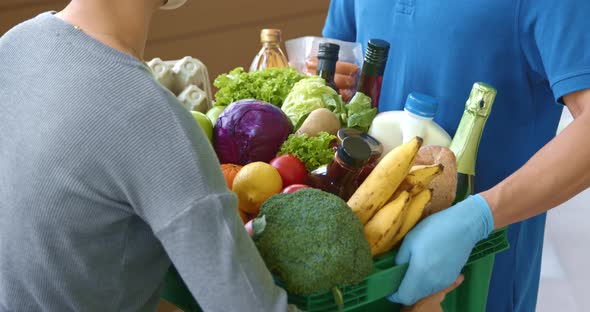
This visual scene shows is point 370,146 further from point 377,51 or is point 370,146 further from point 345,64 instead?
point 345,64

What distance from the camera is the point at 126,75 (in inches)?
27.3

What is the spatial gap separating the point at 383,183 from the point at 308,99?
277 mm

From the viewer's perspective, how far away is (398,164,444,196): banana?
928 millimetres

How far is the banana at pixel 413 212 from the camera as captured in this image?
93 cm

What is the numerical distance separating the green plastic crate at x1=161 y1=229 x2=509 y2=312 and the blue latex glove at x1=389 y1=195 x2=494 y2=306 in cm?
2

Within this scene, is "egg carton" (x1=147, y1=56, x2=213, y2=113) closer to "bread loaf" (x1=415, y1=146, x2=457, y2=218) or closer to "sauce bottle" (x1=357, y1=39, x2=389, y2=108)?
"sauce bottle" (x1=357, y1=39, x2=389, y2=108)

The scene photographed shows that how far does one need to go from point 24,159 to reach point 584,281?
7.20 feet

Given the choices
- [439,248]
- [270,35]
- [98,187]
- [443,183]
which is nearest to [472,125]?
[443,183]

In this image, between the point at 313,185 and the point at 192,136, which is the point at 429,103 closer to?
the point at 313,185

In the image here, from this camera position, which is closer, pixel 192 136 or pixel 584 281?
pixel 192 136

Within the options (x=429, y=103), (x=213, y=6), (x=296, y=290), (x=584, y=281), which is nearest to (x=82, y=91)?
(x=296, y=290)

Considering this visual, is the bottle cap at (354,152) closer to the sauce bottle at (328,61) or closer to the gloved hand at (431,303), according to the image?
the gloved hand at (431,303)

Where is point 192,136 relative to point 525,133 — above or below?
above

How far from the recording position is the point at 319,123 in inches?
43.0
